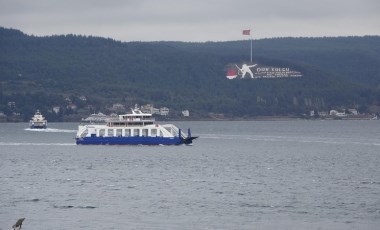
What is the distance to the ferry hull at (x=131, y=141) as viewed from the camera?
6063 inches

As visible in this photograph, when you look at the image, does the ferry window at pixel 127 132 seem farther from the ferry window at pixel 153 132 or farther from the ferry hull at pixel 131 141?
the ferry window at pixel 153 132

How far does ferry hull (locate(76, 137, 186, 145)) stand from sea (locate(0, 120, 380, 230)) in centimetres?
885

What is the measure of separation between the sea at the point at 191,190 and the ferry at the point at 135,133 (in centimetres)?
906

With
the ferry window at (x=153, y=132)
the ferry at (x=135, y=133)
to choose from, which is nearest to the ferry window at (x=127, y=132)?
the ferry at (x=135, y=133)

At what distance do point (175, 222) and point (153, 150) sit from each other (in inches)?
3129

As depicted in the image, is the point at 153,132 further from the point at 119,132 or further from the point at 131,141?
the point at 119,132

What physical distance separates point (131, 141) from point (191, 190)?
69.0m

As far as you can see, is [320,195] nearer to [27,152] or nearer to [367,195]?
[367,195]

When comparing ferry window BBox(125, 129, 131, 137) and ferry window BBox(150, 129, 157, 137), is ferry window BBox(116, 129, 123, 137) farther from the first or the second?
ferry window BBox(150, 129, 157, 137)

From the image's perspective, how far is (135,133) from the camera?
508 ft

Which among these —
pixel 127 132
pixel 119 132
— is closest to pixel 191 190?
pixel 127 132

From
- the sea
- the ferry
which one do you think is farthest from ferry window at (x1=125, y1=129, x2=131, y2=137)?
the sea

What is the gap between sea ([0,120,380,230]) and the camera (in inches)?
2702

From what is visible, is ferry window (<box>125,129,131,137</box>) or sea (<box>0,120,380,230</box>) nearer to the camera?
sea (<box>0,120,380,230</box>)
